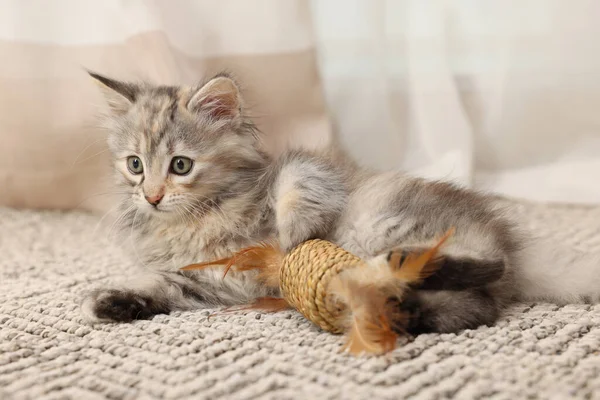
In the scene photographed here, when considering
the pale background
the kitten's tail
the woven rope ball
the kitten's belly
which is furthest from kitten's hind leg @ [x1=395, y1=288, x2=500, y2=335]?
the pale background

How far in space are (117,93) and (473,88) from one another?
4.80 feet

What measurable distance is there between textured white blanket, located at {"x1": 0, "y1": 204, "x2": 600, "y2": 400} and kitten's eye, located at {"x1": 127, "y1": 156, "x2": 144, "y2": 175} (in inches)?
12.7

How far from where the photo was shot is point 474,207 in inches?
54.1

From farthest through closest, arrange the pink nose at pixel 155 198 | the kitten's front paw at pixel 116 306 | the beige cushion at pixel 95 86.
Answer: the beige cushion at pixel 95 86, the pink nose at pixel 155 198, the kitten's front paw at pixel 116 306

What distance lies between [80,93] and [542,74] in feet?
5.64

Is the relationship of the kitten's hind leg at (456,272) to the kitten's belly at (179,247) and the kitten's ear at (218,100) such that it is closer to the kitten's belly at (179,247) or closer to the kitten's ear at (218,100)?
the kitten's belly at (179,247)

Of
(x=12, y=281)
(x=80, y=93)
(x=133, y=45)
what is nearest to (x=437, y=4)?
(x=133, y=45)

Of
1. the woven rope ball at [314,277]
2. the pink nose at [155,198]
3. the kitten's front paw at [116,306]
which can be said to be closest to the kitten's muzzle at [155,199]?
the pink nose at [155,198]

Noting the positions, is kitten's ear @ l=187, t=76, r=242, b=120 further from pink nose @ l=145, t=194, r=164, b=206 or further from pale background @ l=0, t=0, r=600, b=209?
pale background @ l=0, t=0, r=600, b=209

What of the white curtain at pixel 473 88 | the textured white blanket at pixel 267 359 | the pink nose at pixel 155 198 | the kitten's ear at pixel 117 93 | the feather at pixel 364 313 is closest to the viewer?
the textured white blanket at pixel 267 359

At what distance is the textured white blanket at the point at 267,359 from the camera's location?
2.99 ft

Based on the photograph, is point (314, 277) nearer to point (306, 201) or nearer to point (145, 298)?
point (306, 201)

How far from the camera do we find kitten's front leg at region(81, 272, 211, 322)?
1274 millimetres

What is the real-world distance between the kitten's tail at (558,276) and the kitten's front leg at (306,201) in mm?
428
